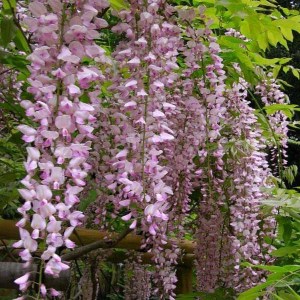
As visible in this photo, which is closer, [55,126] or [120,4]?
[55,126]

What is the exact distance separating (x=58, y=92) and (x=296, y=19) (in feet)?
3.92

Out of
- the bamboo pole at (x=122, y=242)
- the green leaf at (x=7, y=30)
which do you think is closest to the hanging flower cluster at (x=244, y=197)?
the bamboo pole at (x=122, y=242)

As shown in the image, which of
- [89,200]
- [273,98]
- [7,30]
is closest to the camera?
[7,30]

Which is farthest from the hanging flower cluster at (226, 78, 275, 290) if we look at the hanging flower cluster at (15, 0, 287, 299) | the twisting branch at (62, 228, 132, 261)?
the twisting branch at (62, 228, 132, 261)

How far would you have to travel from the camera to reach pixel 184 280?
11.1 ft

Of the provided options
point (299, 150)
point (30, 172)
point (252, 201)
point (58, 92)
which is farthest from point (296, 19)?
point (299, 150)

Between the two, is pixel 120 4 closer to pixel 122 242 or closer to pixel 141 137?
pixel 141 137

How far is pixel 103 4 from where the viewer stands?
4.52 ft

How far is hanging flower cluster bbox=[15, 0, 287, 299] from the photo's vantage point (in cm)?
115

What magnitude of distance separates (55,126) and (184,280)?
2.38m

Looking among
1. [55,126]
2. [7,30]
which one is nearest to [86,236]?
[7,30]

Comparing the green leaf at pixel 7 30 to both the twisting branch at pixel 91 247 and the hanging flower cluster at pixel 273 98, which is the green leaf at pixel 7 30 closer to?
the twisting branch at pixel 91 247

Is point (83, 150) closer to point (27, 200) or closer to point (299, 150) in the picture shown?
point (27, 200)

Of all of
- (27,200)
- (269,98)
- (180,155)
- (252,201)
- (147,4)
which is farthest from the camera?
(269,98)
